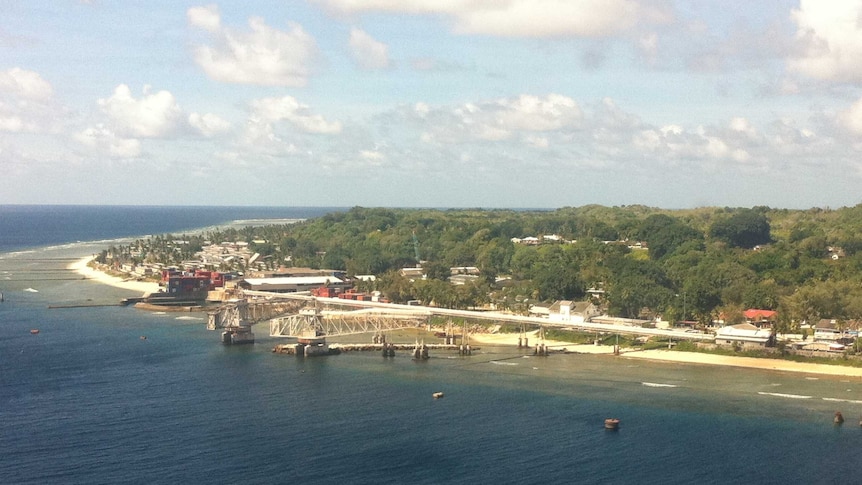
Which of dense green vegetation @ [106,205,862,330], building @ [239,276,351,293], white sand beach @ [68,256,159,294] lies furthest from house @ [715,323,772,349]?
white sand beach @ [68,256,159,294]

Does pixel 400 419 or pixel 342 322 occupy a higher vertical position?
pixel 342 322

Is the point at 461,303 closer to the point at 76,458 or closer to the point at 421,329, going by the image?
the point at 421,329

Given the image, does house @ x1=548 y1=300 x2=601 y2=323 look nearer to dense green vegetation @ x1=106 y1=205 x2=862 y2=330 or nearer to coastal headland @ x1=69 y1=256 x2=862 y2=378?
Result: coastal headland @ x1=69 y1=256 x2=862 y2=378

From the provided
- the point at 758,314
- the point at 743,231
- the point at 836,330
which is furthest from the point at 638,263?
the point at 743,231

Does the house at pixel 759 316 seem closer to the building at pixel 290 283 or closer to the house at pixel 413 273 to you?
the house at pixel 413 273

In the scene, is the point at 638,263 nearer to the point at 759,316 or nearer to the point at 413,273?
Answer: the point at 759,316

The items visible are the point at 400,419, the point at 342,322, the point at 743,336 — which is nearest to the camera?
the point at 400,419

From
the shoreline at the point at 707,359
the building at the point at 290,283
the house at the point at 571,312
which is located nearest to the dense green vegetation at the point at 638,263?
the house at the point at 571,312
